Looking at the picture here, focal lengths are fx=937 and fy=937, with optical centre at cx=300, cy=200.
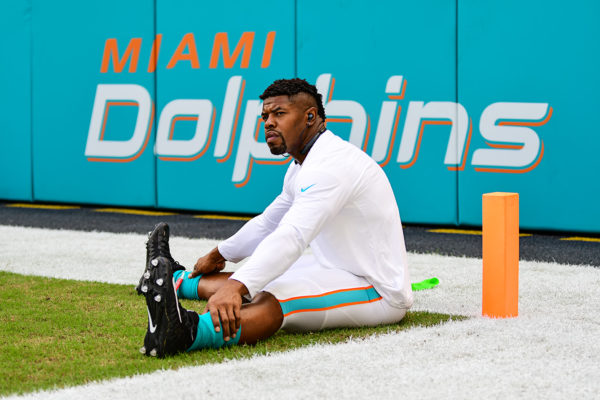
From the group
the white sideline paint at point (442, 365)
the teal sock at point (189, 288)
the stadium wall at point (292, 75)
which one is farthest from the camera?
the stadium wall at point (292, 75)

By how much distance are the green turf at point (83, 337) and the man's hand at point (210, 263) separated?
0.17 meters

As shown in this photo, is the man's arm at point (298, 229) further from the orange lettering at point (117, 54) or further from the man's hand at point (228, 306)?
the orange lettering at point (117, 54)

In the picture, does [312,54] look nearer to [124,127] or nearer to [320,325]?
[124,127]

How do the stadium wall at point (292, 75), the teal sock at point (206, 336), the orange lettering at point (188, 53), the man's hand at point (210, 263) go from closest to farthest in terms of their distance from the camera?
the teal sock at point (206, 336), the man's hand at point (210, 263), the stadium wall at point (292, 75), the orange lettering at point (188, 53)

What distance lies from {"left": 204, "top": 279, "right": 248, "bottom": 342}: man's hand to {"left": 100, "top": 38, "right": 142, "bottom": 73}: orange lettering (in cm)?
697

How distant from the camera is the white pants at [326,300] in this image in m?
3.76

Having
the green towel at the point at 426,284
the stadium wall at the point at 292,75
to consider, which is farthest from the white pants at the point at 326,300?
the stadium wall at the point at 292,75

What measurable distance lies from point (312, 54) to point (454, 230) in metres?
2.17

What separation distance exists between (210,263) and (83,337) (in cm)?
88

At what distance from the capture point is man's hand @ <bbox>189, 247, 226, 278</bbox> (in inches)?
181

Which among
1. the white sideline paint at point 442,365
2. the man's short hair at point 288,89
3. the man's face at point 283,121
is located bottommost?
the white sideline paint at point 442,365

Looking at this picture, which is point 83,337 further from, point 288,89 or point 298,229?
point 288,89

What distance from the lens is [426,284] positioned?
5227 mm

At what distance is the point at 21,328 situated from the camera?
4.12 metres
